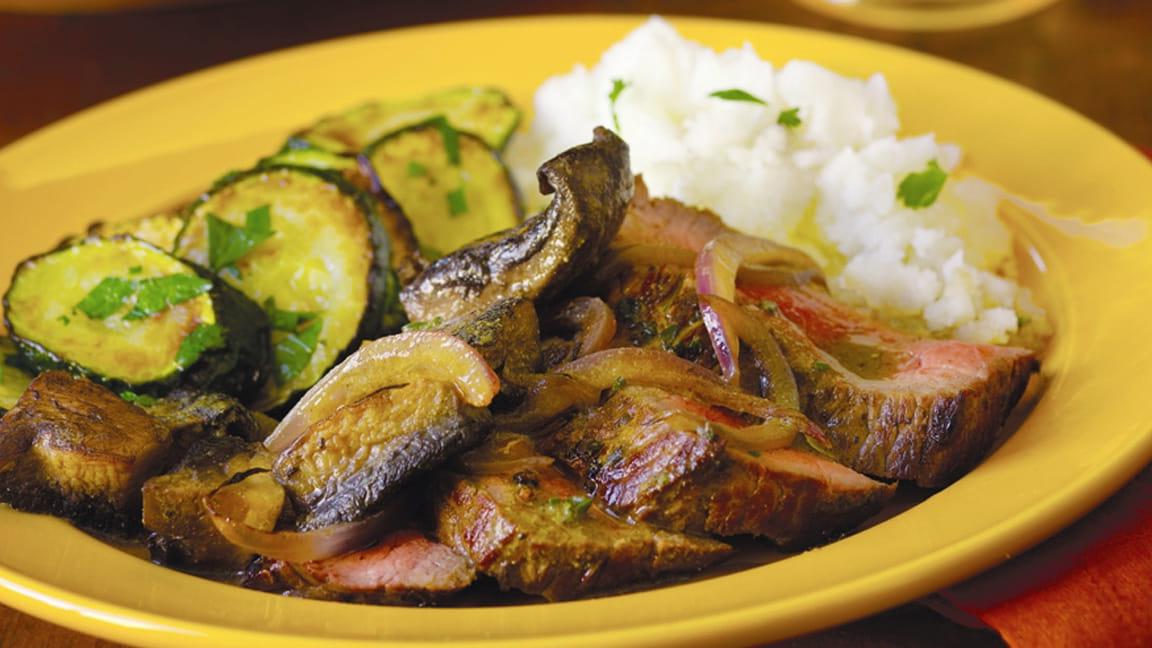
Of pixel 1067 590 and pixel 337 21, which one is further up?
pixel 337 21

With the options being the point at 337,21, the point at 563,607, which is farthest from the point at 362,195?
the point at 337,21

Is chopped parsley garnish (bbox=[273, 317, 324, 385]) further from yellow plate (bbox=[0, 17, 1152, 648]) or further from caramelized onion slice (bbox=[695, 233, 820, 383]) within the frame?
caramelized onion slice (bbox=[695, 233, 820, 383])

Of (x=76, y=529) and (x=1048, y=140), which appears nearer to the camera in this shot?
(x=76, y=529)

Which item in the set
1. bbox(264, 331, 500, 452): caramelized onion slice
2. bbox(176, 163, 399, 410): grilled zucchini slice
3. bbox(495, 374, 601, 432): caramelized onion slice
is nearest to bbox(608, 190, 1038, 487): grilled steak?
bbox(495, 374, 601, 432): caramelized onion slice

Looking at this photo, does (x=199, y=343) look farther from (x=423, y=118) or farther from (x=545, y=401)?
(x=423, y=118)

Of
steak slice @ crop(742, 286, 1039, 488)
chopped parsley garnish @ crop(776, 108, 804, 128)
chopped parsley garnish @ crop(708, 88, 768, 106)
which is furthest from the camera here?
chopped parsley garnish @ crop(776, 108, 804, 128)

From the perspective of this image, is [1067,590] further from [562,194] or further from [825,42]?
[825,42]
